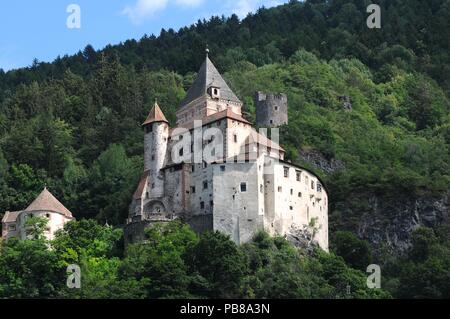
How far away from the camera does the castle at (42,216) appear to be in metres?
75.4

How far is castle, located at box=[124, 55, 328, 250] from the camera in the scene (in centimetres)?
7075

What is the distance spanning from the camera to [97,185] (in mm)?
85812

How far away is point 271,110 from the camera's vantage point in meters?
97.6

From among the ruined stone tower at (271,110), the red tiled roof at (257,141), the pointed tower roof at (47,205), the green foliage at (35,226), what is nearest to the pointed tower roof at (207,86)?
the red tiled roof at (257,141)

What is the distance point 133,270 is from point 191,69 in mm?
57639

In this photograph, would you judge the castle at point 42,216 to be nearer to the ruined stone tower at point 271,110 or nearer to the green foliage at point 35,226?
the green foliage at point 35,226

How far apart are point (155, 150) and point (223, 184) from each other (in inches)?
306

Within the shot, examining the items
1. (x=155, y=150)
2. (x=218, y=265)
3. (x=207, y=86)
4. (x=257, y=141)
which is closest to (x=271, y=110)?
(x=207, y=86)

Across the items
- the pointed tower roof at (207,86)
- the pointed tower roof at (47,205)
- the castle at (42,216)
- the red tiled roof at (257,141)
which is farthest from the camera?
the pointed tower roof at (207,86)

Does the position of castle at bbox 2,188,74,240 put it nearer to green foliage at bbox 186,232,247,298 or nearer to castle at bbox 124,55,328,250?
castle at bbox 124,55,328,250

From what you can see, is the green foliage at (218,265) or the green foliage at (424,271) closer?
the green foliage at (218,265)

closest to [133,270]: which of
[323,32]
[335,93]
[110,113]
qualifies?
[110,113]

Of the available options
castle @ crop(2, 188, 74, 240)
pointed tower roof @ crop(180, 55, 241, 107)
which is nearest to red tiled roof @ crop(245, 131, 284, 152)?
pointed tower roof @ crop(180, 55, 241, 107)
